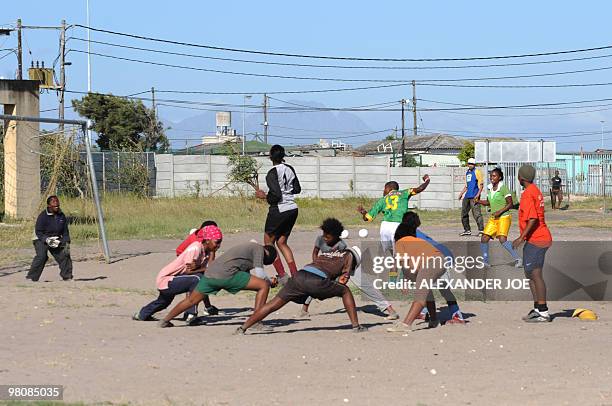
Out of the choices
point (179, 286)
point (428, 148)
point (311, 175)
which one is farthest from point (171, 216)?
point (428, 148)

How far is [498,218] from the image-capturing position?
16516mm

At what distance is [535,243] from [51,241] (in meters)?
7.80

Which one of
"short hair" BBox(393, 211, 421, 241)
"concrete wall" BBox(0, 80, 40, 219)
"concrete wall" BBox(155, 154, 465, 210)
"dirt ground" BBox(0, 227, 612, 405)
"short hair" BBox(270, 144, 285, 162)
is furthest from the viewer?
"concrete wall" BBox(155, 154, 465, 210)

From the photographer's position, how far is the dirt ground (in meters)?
8.24

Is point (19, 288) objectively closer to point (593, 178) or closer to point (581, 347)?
point (581, 347)

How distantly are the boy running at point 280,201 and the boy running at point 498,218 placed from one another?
443 cm

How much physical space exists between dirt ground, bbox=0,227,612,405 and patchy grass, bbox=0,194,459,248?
9939 millimetres

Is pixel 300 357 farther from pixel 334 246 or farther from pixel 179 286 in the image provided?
pixel 179 286

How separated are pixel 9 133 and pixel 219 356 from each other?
19.1 meters

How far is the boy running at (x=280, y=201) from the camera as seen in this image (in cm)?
1319

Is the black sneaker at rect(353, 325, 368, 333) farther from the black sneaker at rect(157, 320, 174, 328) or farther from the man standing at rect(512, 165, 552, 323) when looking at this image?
the black sneaker at rect(157, 320, 174, 328)

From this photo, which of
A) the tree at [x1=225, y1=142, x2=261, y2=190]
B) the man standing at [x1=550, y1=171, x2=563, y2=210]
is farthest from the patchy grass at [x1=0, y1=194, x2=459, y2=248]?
the man standing at [x1=550, y1=171, x2=563, y2=210]

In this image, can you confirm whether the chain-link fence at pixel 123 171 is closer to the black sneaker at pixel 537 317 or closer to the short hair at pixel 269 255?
the short hair at pixel 269 255

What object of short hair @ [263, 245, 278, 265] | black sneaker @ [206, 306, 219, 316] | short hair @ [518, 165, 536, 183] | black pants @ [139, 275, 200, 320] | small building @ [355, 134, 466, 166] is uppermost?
small building @ [355, 134, 466, 166]
